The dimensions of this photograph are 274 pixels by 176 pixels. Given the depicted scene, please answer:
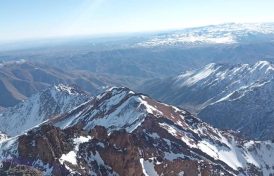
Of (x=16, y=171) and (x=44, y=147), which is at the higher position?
(x=16, y=171)

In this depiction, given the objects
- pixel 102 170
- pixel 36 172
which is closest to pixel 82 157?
pixel 102 170

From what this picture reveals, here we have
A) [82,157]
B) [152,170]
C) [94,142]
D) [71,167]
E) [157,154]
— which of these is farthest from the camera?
[157,154]

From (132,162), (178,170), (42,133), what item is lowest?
(178,170)

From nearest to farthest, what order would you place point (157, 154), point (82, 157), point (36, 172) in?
point (36, 172), point (82, 157), point (157, 154)

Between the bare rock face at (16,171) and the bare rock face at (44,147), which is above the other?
the bare rock face at (16,171)

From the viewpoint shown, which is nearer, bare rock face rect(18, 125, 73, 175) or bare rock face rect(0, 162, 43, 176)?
bare rock face rect(0, 162, 43, 176)

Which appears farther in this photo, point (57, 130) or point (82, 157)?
point (57, 130)

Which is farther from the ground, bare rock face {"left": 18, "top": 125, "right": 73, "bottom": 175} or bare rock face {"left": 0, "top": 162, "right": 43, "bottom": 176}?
bare rock face {"left": 0, "top": 162, "right": 43, "bottom": 176}

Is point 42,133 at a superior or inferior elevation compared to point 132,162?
superior

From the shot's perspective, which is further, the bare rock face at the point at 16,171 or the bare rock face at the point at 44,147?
the bare rock face at the point at 44,147

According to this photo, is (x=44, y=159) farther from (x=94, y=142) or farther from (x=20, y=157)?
(x=94, y=142)

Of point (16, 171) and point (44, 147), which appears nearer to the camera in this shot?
point (16, 171)
